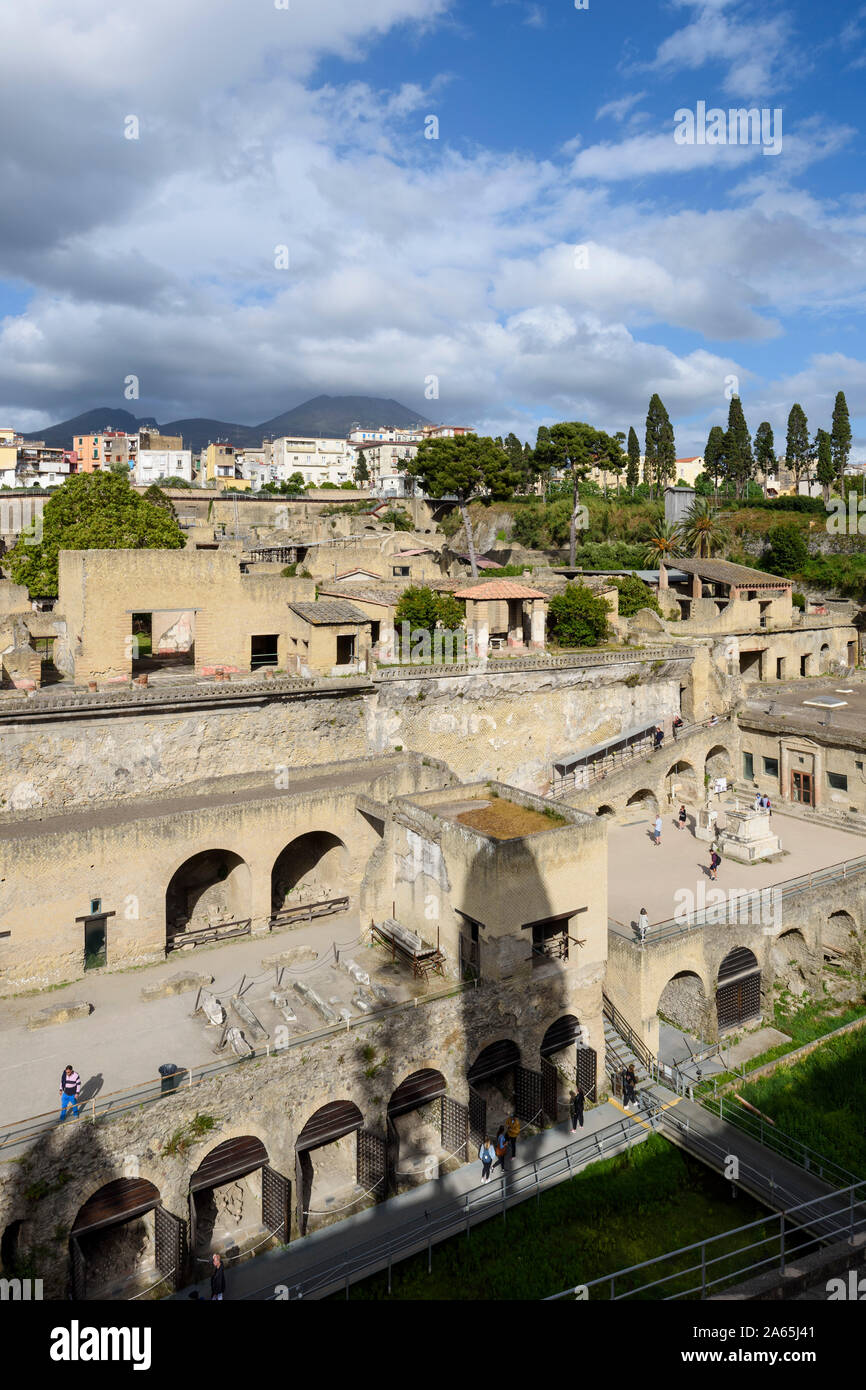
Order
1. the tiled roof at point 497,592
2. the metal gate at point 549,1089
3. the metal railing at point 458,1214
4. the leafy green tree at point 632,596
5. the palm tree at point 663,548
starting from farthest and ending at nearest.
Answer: the palm tree at point 663,548 < the leafy green tree at point 632,596 < the tiled roof at point 497,592 < the metal gate at point 549,1089 < the metal railing at point 458,1214

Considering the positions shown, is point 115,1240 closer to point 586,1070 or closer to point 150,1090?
point 150,1090

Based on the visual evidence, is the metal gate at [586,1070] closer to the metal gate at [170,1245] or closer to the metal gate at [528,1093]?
the metal gate at [528,1093]

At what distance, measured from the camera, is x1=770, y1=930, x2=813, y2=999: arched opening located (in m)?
24.1

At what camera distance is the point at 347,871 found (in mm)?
23312

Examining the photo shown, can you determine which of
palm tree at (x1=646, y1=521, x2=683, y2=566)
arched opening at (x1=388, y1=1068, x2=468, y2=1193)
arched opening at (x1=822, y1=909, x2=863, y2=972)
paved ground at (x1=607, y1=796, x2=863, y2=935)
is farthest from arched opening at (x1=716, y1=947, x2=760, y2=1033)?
palm tree at (x1=646, y1=521, x2=683, y2=566)

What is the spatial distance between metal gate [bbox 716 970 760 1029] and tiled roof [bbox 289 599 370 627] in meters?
16.0

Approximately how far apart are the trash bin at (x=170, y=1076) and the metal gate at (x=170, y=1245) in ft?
6.56

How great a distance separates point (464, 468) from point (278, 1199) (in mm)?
36969

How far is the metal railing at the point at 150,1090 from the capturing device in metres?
13.6

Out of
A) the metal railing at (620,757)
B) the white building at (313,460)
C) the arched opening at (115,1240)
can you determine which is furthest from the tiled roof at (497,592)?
the white building at (313,460)

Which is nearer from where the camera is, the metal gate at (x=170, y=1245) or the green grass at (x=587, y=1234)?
the green grass at (x=587, y=1234)

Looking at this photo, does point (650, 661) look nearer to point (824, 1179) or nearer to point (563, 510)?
point (824, 1179)

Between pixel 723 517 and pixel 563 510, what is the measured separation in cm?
1269

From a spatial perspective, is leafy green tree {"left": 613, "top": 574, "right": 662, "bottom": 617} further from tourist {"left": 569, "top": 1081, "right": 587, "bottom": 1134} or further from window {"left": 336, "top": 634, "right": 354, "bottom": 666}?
tourist {"left": 569, "top": 1081, "right": 587, "bottom": 1134}
